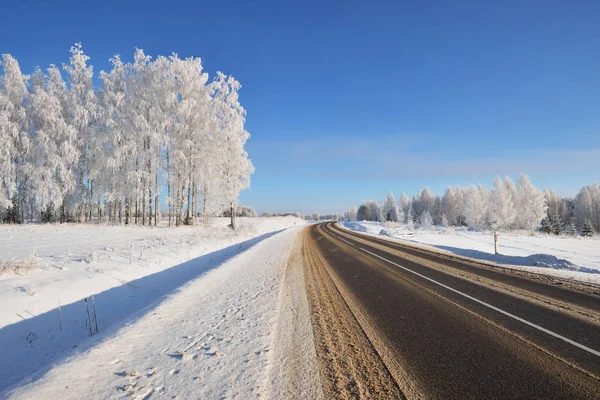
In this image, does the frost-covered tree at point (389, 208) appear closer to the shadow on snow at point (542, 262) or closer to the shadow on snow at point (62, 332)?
the shadow on snow at point (542, 262)

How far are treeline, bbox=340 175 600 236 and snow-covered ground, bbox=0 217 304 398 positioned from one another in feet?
130

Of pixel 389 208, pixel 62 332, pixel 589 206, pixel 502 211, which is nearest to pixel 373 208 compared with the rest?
pixel 389 208

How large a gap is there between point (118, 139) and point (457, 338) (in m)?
25.4

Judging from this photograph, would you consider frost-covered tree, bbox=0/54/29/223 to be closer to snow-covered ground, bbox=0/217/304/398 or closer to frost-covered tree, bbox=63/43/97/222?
frost-covered tree, bbox=63/43/97/222

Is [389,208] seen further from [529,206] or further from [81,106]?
[81,106]

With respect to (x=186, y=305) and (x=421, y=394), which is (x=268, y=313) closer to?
(x=186, y=305)

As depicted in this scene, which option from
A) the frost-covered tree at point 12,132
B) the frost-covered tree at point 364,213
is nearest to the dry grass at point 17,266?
the frost-covered tree at point 12,132

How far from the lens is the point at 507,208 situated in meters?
47.4

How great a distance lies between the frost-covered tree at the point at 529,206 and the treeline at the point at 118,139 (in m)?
51.5

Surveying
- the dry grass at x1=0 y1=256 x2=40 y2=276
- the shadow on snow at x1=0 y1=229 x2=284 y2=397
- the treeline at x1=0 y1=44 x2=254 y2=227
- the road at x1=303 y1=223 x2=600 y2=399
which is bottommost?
the shadow on snow at x1=0 y1=229 x2=284 y2=397

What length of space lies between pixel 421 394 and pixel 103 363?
3680mm

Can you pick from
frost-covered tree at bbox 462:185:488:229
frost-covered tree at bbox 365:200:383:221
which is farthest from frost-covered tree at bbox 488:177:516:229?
frost-covered tree at bbox 365:200:383:221

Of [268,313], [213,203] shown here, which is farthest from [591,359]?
[213,203]

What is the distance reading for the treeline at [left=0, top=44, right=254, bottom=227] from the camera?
20344 millimetres
